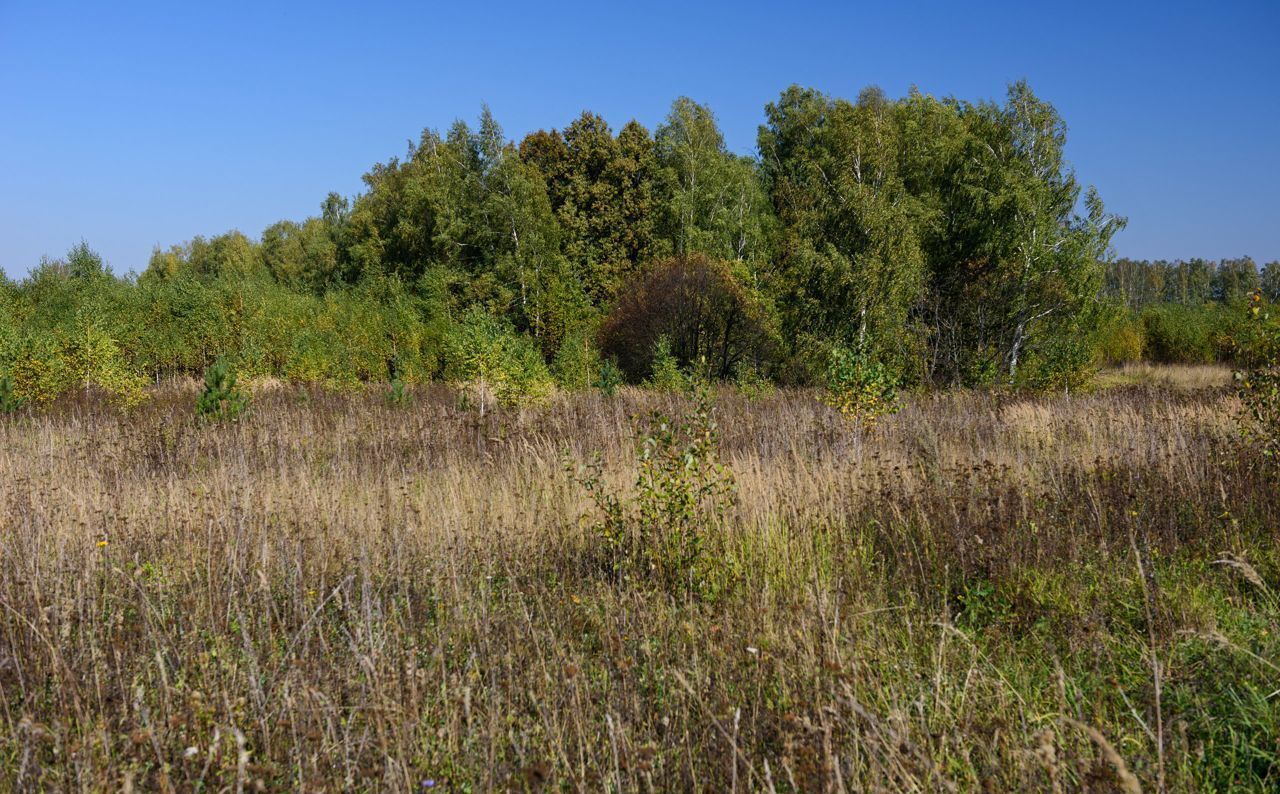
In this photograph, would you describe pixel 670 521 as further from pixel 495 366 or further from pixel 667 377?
pixel 667 377

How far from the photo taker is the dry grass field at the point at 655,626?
2521mm

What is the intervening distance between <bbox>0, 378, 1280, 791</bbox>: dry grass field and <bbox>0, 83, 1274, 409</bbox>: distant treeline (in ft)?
26.4

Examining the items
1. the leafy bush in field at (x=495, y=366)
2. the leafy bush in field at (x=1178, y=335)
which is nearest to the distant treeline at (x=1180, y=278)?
the leafy bush in field at (x=1178, y=335)

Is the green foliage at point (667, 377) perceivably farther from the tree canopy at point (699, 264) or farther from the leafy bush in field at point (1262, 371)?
the leafy bush in field at point (1262, 371)

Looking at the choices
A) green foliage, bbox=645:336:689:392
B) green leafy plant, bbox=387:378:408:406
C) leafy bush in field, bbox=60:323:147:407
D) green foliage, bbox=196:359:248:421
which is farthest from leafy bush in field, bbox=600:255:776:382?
green foliage, bbox=196:359:248:421

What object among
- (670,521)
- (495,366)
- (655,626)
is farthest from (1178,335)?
(655,626)

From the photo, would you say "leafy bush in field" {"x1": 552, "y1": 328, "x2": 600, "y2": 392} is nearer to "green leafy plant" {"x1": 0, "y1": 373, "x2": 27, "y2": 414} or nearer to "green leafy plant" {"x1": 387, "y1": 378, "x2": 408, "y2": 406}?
"green leafy plant" {"x1": 387, "y1": 378, "x2": 408, "y2": 406}

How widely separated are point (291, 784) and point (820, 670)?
74.3 inches

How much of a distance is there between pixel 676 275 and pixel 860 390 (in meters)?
16.0

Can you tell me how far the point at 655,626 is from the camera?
3770 mm

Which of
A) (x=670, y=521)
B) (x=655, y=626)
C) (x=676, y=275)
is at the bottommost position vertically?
(x=655, y=626)

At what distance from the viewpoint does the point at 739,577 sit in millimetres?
4613

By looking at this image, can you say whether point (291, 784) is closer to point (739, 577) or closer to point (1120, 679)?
point (739, 577)

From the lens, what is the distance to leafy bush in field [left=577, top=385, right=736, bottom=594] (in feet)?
15.2
